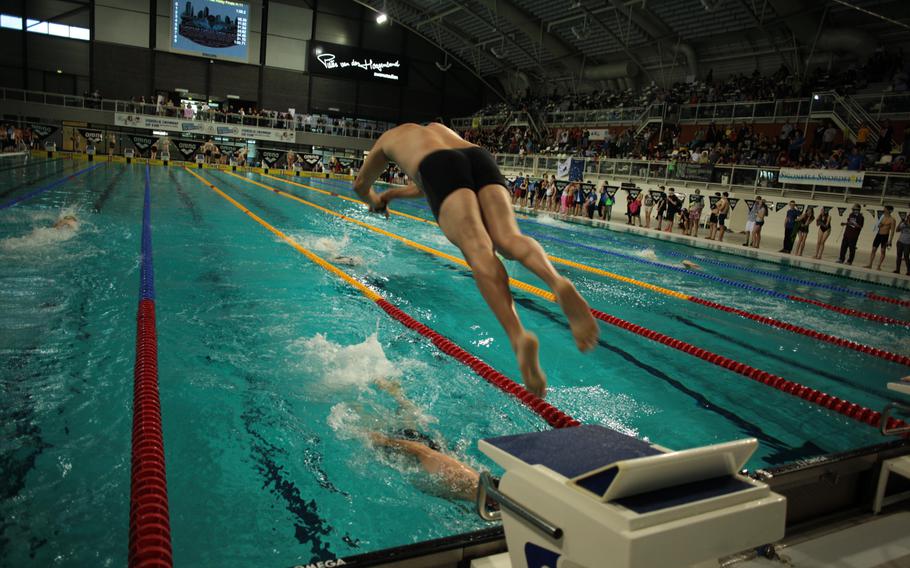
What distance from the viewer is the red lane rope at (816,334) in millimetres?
5887

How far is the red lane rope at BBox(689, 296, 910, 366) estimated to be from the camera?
19.3 feet

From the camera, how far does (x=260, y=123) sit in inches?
1227

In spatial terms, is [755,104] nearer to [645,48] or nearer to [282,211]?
[645,48]

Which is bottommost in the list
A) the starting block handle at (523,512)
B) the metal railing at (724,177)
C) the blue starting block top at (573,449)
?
the starting block handle at (523,512)

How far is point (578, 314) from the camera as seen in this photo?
7.43 ft

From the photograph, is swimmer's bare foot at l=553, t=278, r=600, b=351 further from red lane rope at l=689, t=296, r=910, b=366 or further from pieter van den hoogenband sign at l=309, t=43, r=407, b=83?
pieter van den hoogenband sign at l=309, t=43, r=407, b=83

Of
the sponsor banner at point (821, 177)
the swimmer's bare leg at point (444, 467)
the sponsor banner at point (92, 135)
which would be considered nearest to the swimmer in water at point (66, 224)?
the swimmer's bare leg at point (444, 467)

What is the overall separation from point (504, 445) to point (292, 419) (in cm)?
255

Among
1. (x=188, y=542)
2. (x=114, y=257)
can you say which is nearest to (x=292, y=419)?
(x=188, y=542)

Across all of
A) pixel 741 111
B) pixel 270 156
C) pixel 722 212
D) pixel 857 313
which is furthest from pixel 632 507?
pixel 270 156

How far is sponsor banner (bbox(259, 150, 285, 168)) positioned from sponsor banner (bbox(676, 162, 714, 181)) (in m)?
22.3

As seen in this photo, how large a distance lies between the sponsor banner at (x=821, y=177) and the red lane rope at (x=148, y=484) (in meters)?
16.3

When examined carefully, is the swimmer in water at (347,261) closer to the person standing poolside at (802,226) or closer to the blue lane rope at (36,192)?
the blue lane rope at (36,192)

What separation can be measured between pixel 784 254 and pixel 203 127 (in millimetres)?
27265
